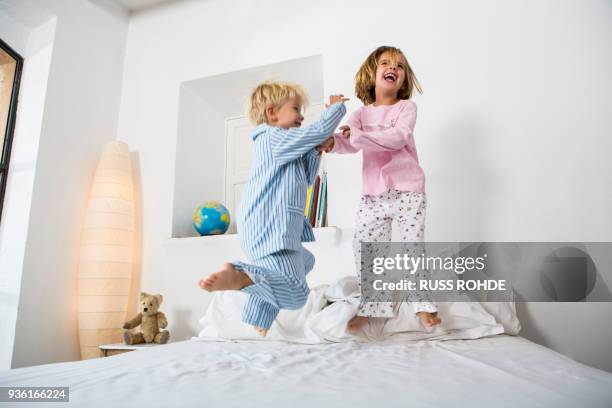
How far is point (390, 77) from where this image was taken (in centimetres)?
184

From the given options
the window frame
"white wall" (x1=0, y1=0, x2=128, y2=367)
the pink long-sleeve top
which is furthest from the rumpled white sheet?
the window frame

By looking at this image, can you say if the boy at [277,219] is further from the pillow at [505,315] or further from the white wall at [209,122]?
the white wall at [209,122]

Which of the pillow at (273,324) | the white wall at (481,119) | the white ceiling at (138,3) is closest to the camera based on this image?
the pillow at (273,324)

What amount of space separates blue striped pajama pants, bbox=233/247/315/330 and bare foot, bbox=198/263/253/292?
0.02 metres

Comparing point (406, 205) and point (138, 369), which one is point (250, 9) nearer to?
point (406, 205)

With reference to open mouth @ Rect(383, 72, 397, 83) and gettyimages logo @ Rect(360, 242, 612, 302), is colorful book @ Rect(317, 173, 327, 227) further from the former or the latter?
open mouth @ Rect(383, 72, 397, 83)

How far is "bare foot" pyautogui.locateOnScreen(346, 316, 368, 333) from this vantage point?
5.23 ft

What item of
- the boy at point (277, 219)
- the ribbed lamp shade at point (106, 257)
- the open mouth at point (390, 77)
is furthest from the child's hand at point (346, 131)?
the ribbed lamp shade at point (106, 257)

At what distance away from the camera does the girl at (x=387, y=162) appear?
160 cm

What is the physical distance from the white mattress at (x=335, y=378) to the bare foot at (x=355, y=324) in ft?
0.61

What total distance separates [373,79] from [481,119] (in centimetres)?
62

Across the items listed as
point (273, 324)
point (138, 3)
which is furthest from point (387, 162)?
point (138, 3)

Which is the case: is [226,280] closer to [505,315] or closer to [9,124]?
[505,315]

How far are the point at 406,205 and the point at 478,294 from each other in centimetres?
56
